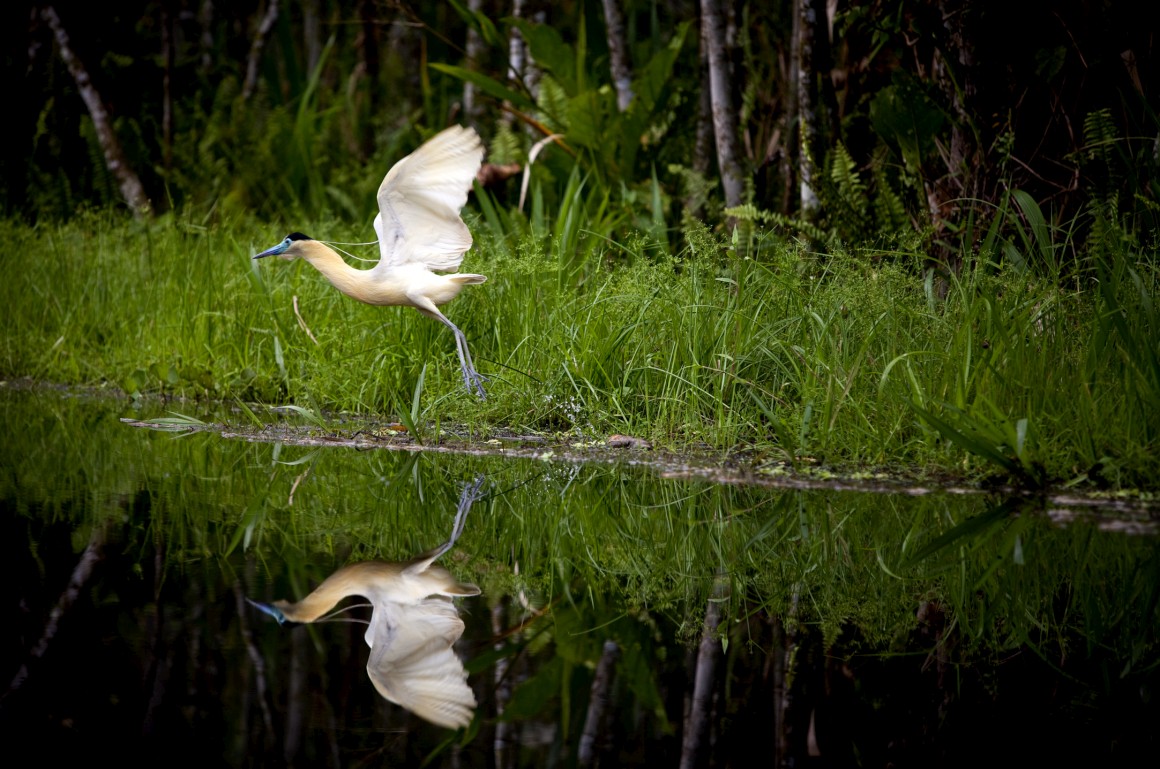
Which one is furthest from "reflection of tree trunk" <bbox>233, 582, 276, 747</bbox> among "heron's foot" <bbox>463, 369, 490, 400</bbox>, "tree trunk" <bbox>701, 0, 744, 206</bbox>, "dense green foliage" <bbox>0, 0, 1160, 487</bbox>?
"tree trunk" <bbox>701, 0, 744, 206</bbox>

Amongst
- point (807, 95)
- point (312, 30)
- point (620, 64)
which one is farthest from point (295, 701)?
point (312, 30)

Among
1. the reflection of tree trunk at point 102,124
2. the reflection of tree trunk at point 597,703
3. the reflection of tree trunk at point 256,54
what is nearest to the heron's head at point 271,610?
the reflection of tree trunk at point 597,703

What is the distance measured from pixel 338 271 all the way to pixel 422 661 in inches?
140

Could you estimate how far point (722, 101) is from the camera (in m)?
7.67

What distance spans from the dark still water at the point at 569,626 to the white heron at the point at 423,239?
1.41 meters

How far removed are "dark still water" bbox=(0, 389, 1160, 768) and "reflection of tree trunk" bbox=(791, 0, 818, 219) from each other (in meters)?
2.99

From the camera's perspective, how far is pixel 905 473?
14.7 ft

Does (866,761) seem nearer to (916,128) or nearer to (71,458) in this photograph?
(71,458)

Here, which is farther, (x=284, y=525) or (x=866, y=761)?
(x=284, y=525)

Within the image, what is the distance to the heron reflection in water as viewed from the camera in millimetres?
2537

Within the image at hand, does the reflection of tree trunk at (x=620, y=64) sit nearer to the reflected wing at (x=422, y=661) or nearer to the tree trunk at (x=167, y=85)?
the tree trunk at (x=167, y=85)

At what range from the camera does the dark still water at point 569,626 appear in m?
2.32

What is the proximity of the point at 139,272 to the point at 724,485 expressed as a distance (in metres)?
5.14

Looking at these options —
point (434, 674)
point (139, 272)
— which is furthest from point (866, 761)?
point (139, 272)
